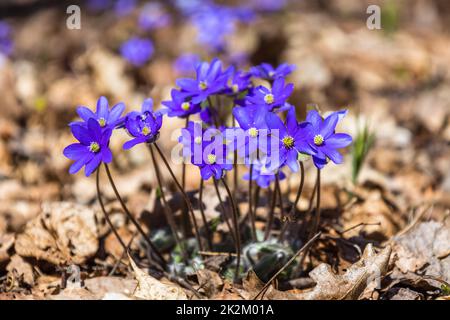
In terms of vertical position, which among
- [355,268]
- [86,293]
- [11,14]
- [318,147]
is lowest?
[86,293]

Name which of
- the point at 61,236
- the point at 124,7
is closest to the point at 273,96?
the point at 61,236

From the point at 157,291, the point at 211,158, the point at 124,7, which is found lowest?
the point at 157,291

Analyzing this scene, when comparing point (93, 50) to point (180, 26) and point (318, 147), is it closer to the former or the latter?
point (180, 26)

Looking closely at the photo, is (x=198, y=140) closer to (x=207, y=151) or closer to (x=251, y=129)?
(x=207, y=151)

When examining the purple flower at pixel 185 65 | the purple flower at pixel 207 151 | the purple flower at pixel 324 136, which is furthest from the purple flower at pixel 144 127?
the purple flower at pixel 185 65

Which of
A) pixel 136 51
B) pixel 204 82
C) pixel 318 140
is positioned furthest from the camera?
pixel 136 51

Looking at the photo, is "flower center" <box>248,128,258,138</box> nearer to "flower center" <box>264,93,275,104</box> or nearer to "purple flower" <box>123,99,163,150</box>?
"flower center" <box>264,93,275,104</box>
